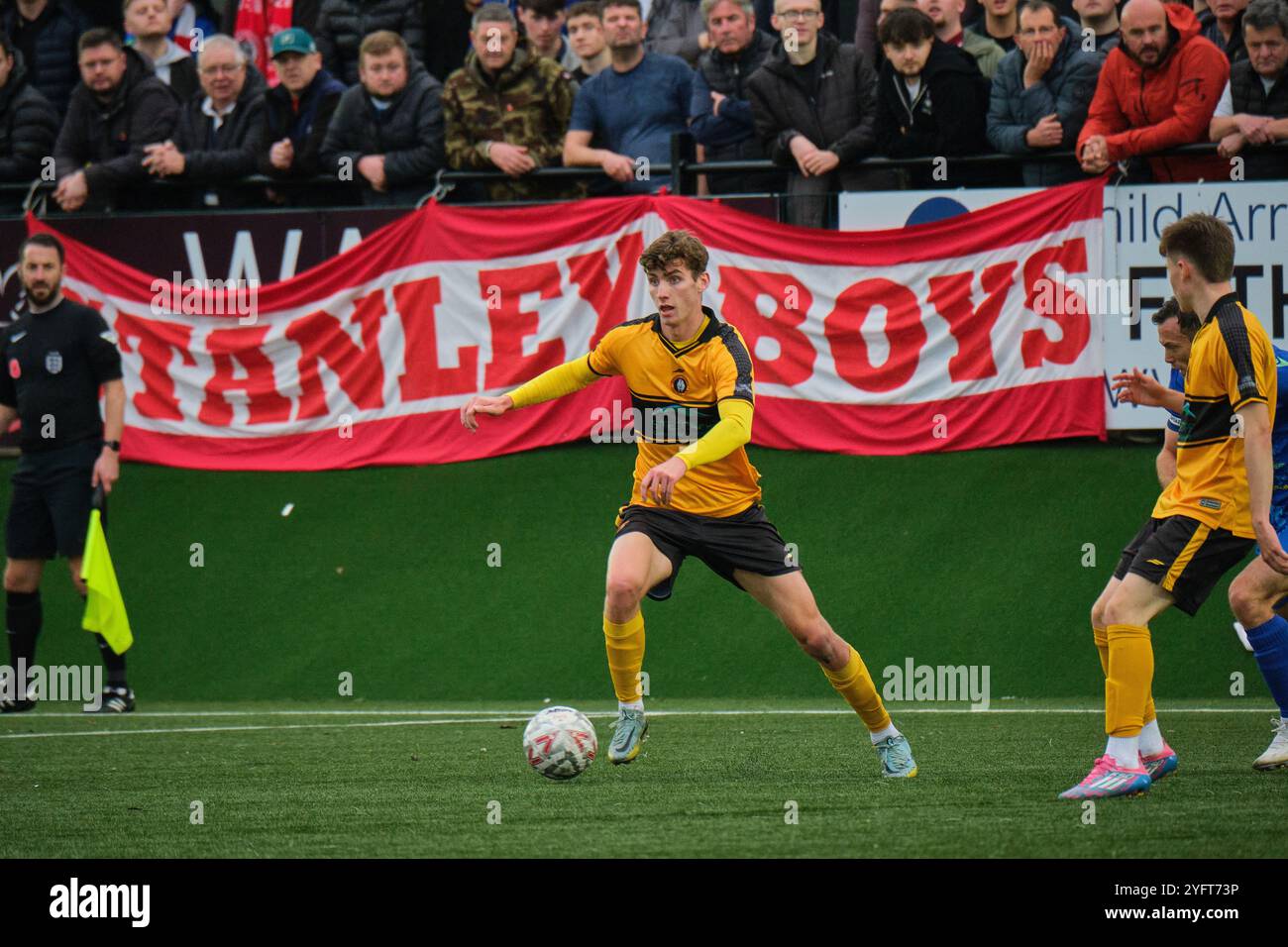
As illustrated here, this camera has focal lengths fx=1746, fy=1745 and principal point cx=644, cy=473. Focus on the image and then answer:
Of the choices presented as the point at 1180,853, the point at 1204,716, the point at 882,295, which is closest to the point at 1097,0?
the point at 882,295

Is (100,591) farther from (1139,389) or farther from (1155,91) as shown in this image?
(1155,91)

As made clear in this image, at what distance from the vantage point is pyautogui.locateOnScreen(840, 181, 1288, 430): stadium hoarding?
1174cm

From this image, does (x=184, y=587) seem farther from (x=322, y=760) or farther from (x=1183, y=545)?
(x=1183, y=545)

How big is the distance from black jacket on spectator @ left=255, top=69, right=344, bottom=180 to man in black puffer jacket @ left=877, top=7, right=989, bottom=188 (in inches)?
175

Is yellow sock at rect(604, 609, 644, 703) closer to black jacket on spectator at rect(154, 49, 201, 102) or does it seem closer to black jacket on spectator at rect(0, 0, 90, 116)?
black jacket on spectator at rect(154, 49, 201, 102)

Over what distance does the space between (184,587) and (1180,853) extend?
9569mm

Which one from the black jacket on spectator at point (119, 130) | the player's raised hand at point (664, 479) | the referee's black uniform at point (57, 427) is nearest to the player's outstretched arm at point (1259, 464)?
the player's raised hand at point (664, 479)

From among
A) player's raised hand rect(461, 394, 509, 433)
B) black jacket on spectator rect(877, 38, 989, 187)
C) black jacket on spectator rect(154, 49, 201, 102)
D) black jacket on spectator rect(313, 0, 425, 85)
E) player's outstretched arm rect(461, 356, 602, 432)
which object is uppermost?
black jacket on spectator rect(313, 0, 425, 85)

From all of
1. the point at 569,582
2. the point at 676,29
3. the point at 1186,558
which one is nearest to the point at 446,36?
the point at 676,29

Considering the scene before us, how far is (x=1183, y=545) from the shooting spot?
6.92 meters

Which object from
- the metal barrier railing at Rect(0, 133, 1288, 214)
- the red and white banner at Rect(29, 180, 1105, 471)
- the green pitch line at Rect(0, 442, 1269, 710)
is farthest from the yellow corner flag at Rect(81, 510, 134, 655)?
the metal barrier railing at Rect(0, 133, 1288, 214)

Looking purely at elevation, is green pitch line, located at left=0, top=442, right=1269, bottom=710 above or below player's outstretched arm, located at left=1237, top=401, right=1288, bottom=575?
below

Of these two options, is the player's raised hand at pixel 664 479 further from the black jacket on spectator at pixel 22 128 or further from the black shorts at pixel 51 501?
the black jacket on spectator at pixel 22 128

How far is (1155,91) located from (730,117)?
330 centimetres
